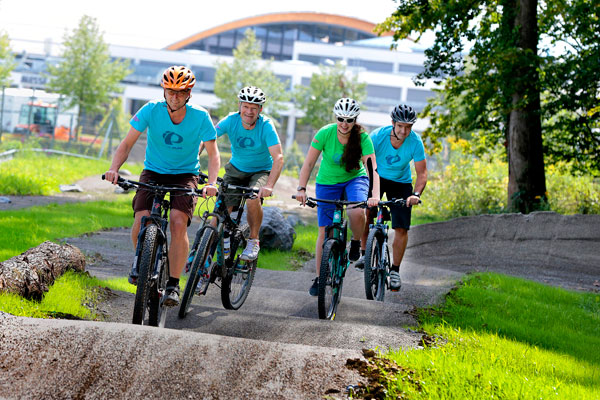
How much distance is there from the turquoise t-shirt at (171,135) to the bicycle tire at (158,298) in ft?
2.52

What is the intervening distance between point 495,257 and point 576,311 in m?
5.54

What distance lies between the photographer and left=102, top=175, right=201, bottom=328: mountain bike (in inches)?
206

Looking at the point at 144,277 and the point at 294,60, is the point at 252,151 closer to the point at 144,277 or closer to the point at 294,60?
the point at 144,277

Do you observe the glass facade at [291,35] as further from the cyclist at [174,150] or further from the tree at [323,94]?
the cyclist at [174,150]

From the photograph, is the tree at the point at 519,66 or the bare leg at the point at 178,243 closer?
the bare leg at the point at 178,243

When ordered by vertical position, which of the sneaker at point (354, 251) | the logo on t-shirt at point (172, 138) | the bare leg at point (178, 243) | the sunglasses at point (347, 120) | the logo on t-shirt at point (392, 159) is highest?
the sunglasses at point (347, 120)

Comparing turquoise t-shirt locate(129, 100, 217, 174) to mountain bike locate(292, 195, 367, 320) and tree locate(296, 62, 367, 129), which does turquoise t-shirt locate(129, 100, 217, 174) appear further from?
tree locate(296, 62, 367, 129)

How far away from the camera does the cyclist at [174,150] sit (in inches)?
225

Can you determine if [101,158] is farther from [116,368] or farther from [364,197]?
[116,368]

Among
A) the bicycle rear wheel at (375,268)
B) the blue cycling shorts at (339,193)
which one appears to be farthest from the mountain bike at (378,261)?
the blue cycling shorts at (339,193)

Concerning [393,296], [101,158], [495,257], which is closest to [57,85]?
[101,158]

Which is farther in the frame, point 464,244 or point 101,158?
point 101,158

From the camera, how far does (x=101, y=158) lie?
28.0m

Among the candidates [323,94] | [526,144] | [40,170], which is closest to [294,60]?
[323,94]
